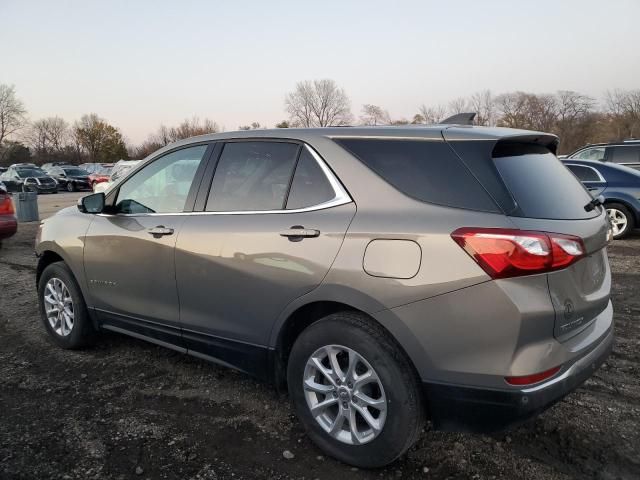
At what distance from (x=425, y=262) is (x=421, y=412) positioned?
705mm

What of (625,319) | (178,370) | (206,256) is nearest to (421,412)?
(206,256)

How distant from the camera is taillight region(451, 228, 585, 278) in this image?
80.2 inches

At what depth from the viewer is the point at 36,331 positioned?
4660 millimetres

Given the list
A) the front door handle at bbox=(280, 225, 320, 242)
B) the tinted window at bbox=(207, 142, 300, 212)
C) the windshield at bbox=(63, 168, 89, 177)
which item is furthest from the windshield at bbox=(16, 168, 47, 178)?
the front door handle at bbox=(280, 225, 320, 242)

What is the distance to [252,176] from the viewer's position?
3.00 metres

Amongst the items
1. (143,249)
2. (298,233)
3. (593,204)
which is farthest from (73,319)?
(593,204)

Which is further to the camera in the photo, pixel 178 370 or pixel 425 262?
pixel 178 370

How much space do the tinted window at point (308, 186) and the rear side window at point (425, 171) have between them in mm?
223

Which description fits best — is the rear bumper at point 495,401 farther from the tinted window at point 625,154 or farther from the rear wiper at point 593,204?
the tinted window at point 625,154

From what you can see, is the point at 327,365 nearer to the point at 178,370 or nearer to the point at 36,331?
the point at 178,370

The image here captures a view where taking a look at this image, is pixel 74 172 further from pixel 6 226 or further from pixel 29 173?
pixel 6 226

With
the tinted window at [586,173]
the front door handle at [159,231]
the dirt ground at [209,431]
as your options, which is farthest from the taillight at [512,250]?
the tinted window at [586,173]

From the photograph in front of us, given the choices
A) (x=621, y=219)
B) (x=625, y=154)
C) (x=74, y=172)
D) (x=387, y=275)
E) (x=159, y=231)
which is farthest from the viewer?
(x=74, y=172)

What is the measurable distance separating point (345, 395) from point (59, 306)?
289cm
